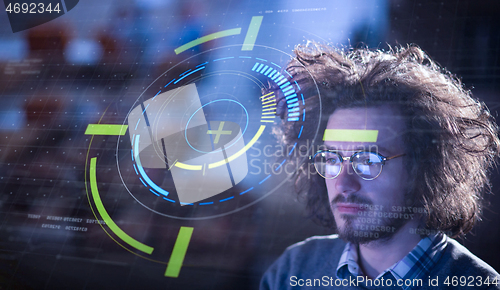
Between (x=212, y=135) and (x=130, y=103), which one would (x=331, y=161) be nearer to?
(x=212, y=135)

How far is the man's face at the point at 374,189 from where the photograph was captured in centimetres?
55

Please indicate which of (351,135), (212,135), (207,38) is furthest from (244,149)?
(207,38)

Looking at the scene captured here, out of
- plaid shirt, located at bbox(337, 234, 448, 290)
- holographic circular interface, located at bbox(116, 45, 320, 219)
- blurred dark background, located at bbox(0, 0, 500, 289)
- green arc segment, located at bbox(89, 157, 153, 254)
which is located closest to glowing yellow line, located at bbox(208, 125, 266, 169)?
holographic circular interface, located at bbox(116, 45, 320, 219)

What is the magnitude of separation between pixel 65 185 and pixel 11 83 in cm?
41

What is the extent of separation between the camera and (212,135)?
0.71 meters

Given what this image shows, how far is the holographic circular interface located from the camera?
67cm

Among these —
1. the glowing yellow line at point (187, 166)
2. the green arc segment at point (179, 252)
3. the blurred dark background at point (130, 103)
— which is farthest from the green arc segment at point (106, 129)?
the green arc segment at point (179, 252)

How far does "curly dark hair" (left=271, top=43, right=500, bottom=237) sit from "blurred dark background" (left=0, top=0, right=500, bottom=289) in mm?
25

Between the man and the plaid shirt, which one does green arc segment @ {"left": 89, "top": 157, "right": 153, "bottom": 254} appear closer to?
the man

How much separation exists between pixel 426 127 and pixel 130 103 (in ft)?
2.19

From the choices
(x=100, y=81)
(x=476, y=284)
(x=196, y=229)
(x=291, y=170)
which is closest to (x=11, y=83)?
(x=100, y=81)

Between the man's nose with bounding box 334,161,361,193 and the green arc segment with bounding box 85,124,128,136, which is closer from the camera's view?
the man's nose with bounding box 334,161,361,193

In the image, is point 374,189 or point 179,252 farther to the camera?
point 179,252

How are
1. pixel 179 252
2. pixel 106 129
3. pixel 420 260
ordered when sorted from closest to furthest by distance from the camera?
pixel 420 260 → pixel 179 252 → pixel 106 129
